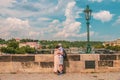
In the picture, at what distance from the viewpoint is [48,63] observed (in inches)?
439

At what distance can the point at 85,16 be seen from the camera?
20984 millimetres

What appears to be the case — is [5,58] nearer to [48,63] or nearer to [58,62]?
[48,63]

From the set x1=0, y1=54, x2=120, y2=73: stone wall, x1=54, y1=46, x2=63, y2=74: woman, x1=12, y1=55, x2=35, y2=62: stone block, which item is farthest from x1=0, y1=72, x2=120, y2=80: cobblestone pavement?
x1=12, y1=55, x2=35, y2=62: stone block

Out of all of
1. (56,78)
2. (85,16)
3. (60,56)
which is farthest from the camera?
Answer: (85,16)

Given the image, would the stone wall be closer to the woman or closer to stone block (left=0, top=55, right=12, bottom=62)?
stone block (left=0, top=55, right=12, bottom=62)

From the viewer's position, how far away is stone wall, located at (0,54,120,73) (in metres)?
11.1

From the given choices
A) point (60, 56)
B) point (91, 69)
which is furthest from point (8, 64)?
point (91, 69)

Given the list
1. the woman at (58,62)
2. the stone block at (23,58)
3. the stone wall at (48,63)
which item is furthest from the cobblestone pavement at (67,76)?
the stone block at (23,58)

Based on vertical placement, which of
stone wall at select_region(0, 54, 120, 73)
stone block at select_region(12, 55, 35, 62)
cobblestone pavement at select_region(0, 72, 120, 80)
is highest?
stone block at select_region(12, 55, 35, 62)

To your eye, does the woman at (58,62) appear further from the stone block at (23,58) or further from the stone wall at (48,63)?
the stone block at (23,58)

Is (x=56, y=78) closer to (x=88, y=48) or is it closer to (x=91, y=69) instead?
(x=91, y=69)

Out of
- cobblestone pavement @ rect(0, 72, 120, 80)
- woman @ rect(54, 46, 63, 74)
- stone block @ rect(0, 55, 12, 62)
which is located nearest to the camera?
cobblestone pavement @ rect(0, 72, 120, 80)

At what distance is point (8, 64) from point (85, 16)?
35.7 ft

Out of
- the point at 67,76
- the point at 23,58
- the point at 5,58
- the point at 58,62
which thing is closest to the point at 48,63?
the point at 58,62
